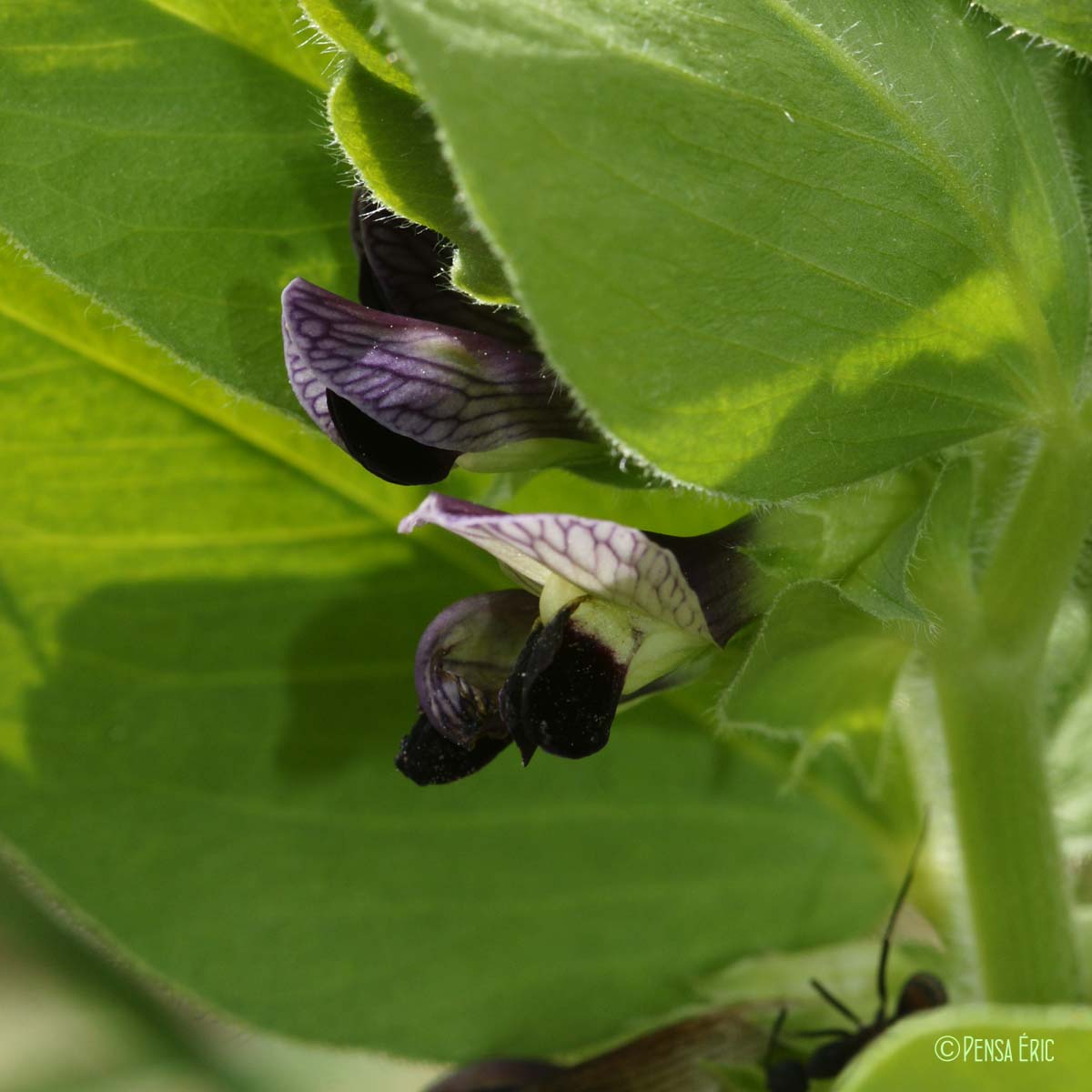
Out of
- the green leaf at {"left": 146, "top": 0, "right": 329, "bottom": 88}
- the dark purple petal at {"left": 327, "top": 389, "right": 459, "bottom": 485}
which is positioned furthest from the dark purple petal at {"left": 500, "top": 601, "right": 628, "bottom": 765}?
the green leaf at {"left": 146, "top": 0, "right": 329, "bottom": 88}

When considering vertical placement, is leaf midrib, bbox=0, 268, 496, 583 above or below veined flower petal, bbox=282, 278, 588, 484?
below

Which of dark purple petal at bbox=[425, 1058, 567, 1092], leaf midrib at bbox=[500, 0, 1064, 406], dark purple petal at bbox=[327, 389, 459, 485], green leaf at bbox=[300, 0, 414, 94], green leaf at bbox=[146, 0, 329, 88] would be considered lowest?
dark purple petal at bbox=[425, 1058, 567, 1092]

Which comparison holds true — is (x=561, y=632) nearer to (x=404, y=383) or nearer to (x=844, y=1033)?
(x=404, y=383)

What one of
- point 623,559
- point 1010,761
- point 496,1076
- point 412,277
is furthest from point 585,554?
point 496,1076

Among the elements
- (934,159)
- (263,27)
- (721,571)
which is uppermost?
(934,159)

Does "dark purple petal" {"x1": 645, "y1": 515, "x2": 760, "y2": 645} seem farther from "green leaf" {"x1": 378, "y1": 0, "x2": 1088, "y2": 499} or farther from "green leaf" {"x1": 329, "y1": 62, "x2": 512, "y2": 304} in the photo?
"green leaf" {"x1": 329, "y1": 62, "x2": 512, "y2": 304}

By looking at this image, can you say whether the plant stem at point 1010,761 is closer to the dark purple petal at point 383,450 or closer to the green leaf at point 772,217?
the green leaf at point 772,217
